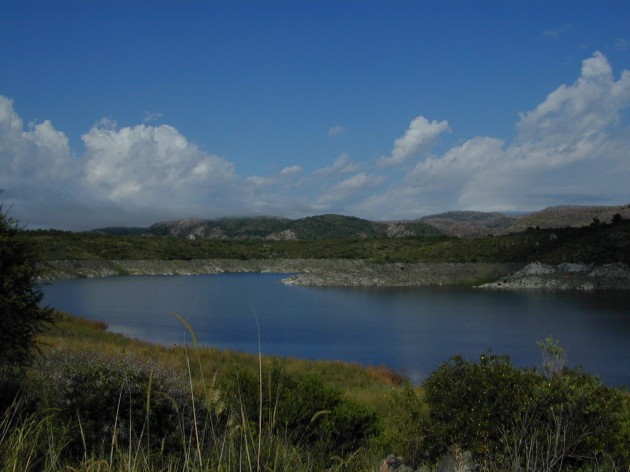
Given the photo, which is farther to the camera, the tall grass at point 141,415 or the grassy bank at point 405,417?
the grassy bank at point 405,417

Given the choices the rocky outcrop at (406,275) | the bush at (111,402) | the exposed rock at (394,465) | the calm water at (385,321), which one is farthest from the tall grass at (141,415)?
the rocky outcrop at (406,275)

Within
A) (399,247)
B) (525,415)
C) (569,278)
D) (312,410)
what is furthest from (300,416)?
(399,247)

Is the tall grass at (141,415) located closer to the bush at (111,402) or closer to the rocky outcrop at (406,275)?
the bush at (111,402)

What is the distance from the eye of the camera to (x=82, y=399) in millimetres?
6402

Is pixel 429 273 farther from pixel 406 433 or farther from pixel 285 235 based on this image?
pixel 285 235

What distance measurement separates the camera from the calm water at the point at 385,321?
23.0m

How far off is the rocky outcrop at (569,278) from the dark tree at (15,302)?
4910 centimetres

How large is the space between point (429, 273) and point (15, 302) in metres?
53.7

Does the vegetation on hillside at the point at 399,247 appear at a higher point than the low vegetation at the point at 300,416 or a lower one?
higher

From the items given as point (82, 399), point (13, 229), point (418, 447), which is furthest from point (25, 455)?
point (13, 229)

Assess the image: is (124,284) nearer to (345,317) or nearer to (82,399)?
(345,317)

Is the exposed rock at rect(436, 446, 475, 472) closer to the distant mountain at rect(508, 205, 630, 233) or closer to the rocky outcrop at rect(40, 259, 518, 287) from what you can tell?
the rocky outcrop at rect(40, 259, 518, 287)

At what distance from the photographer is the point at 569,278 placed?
52.8 meters

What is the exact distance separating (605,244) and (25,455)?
195 feet
